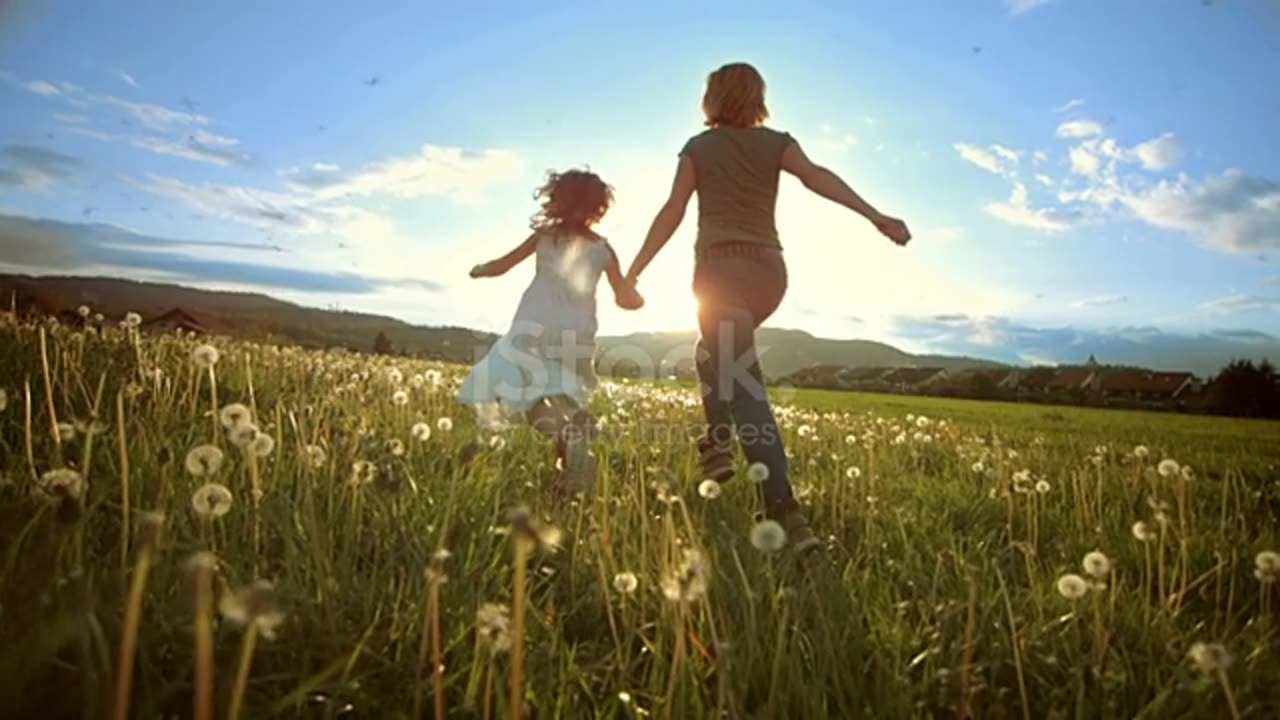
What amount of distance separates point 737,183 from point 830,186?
2.03 feet

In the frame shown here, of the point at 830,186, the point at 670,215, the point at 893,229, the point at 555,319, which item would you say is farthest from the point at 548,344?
the point at 893,229

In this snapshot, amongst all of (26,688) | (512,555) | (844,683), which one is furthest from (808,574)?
(26,688)

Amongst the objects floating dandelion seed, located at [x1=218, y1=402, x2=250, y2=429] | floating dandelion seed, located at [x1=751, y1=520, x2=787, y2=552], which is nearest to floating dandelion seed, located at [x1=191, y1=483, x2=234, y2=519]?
floating dandelion seed, located at [x1=218, y1=402, x2=250, y2=429]

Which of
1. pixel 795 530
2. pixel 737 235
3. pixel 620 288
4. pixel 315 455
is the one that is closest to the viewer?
pixel 315 455

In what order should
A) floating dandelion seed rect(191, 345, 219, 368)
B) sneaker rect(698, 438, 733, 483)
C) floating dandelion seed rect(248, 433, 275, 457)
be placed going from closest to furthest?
floating dandelion seed rect(248, 433, 275, 457) < floating dandelion seed rect(191, 345, 219, 368) < sneaker rect(698, 438, 733, 483)

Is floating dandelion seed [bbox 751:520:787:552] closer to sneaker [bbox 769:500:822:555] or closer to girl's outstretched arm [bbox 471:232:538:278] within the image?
sneaker [bbox 769:500:822:555]

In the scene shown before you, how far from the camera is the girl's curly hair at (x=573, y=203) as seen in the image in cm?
629

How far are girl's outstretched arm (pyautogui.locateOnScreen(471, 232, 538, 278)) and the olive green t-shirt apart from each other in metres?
1.85

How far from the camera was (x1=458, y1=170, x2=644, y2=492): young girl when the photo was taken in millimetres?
5844

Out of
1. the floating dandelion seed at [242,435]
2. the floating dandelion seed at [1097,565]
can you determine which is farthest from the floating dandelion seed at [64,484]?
the floating dandelion seed at [1097,565]

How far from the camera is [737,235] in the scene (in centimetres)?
475

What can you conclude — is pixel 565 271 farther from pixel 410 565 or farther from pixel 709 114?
pixel 410 565

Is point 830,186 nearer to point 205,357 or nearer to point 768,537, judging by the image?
point 768,537

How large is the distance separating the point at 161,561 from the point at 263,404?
4.03m
